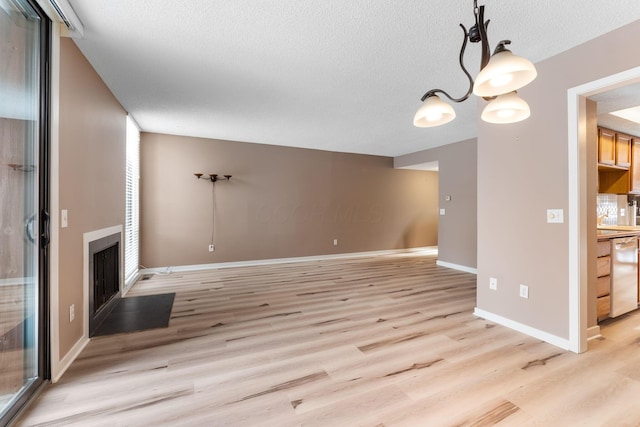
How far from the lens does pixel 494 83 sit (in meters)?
1.37

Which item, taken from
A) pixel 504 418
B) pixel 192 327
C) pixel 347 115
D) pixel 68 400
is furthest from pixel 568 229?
pixel 68 400

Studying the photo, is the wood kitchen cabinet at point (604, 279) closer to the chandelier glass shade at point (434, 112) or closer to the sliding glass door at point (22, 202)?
the chandelier glass shade at point (434, 112)

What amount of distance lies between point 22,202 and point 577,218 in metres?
3.83

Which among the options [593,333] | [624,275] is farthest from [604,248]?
[593,333]

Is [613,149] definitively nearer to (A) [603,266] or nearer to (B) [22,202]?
(A) [603,266]

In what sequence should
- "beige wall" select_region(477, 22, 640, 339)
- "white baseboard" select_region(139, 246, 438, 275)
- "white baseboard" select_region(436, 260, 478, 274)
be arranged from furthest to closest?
"white baseboard" select_region(436, 260, 478, 274)
"white baseboard" select_region(139, 246, 438, 275)
"beige wall" select_region(477, 22, 640, 339)

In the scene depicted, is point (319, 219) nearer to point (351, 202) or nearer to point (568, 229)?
point (351, 202)

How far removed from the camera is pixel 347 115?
3836 mm

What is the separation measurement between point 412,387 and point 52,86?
122 inches

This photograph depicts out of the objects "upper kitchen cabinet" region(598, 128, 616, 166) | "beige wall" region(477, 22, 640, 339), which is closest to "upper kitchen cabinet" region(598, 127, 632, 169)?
"upper kitchen cabinet" region(598, 128, 616, 166)

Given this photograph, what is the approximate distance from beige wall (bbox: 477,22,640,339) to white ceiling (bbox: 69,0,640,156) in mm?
190

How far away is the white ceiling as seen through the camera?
177 cm

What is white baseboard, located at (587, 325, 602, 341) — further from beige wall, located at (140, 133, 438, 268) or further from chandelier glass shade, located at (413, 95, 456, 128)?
beige wall, located at (140, 133, 438, 268)

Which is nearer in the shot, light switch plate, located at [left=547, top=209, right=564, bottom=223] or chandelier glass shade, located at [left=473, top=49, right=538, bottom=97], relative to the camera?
chandelier glass shade, located at [left=473, top=49, right=538, bottom=97]
